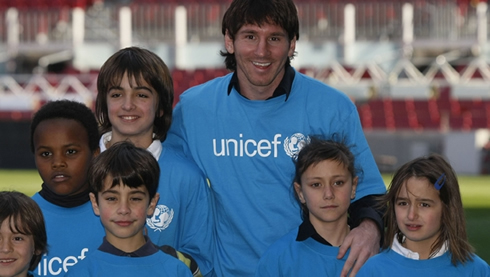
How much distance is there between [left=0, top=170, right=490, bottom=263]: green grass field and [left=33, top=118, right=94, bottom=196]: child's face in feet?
13.5

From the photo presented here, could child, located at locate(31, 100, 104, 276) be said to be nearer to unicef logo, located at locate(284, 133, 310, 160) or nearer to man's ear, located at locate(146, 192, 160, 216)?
man's ear, located at locate(146, 192, 160, 216)

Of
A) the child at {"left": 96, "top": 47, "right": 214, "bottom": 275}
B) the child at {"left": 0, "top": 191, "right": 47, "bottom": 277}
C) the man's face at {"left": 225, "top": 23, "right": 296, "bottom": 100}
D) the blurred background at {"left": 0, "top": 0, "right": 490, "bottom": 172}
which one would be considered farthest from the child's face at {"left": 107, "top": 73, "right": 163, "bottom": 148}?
the blurred background at {"left": 0, "top": 0, "right": 490, "bottom": 172}

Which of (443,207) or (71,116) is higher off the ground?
(71,116)

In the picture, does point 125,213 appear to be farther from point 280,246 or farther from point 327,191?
point 327,191

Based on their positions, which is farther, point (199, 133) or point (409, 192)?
point (199, 133)

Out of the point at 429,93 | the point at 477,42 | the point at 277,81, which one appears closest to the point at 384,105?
the point at 429,93

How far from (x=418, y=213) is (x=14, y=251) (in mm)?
1450

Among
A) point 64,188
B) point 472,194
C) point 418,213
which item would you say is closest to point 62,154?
point 64,188

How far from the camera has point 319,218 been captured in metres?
3.25

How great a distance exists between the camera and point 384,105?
56.4ft

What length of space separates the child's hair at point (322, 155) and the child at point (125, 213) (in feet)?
1.80

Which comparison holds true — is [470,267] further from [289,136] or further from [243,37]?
[243,37]

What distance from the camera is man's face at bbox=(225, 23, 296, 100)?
134 inches

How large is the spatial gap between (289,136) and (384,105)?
45.9ft
